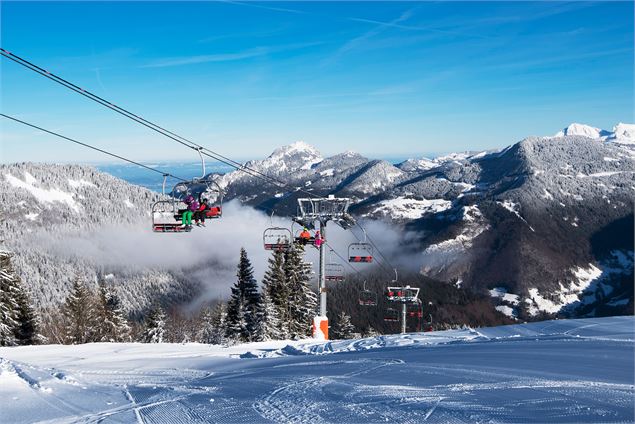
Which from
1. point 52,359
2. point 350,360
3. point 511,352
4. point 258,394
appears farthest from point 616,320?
point 52,359

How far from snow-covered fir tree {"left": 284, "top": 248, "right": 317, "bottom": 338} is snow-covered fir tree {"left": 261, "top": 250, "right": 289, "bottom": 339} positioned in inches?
17.2

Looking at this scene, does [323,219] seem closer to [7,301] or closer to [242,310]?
[242,310]

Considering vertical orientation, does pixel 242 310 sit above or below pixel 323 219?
below

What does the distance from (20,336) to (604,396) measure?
44.0 m

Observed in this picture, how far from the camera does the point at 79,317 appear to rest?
1833 inches

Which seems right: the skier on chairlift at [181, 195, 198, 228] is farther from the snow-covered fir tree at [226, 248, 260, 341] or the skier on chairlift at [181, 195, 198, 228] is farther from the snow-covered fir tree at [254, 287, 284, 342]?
the snow-covered fir tree at [226, 248, 260, 341]

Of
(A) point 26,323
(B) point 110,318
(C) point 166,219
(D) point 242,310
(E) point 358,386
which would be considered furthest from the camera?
(B) point 110,318

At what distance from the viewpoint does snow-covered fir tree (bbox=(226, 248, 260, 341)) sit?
4325 cm

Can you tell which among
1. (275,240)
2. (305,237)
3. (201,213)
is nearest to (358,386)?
(201,213)

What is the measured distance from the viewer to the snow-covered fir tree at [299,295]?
46.9 m

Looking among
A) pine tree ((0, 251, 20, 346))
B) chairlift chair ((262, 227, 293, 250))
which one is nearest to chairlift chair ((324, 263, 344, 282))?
chairlift chair ((262, 227, 293, 250))

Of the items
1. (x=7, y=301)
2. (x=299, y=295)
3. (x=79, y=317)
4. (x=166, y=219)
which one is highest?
(x=166, y=219)

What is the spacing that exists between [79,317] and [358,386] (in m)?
43.8

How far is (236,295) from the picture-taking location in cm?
4509
